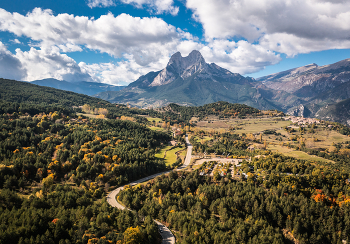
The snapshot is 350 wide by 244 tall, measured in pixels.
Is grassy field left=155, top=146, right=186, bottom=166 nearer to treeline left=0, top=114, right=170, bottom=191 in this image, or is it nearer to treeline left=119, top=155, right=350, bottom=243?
treeline left=0, top=114, right=170, bottom=191

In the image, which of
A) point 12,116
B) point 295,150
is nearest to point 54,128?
point 12,116

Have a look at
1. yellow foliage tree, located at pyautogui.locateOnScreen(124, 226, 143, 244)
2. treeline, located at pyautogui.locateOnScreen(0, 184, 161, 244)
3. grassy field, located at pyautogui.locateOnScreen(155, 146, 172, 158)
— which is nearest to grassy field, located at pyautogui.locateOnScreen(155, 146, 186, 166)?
grassy field, located at pyautogui.locateOnScreen(155, 146, 172, 158)

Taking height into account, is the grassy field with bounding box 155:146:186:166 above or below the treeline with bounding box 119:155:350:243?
above

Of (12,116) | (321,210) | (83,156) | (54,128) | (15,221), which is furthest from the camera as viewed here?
(12,116)

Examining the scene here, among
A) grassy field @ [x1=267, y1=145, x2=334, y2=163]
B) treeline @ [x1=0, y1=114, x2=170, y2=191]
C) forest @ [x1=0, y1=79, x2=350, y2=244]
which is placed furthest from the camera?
grassy field @ [x1=267, y1=145, x2=334, y2=163]

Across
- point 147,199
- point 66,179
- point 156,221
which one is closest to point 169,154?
point 147,199

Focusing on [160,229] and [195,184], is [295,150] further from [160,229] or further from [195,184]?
[160,229]

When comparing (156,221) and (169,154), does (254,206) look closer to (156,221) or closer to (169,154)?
(156,221)

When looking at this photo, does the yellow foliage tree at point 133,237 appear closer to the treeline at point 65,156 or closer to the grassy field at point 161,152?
the treeline at point 65,156

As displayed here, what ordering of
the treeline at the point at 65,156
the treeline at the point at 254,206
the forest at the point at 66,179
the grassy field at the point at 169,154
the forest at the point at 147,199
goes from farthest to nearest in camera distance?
1. the grassy field at the point at 169,154
2. the treeline at the point at 65,156
3. the treeline at the point at 254,206
4. the forest at the point at 147,199
5. the forest at the point at 66,179

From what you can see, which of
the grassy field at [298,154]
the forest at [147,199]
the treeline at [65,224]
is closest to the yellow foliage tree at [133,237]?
the treeline at [65,224]

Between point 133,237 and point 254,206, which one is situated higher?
point 133,237
